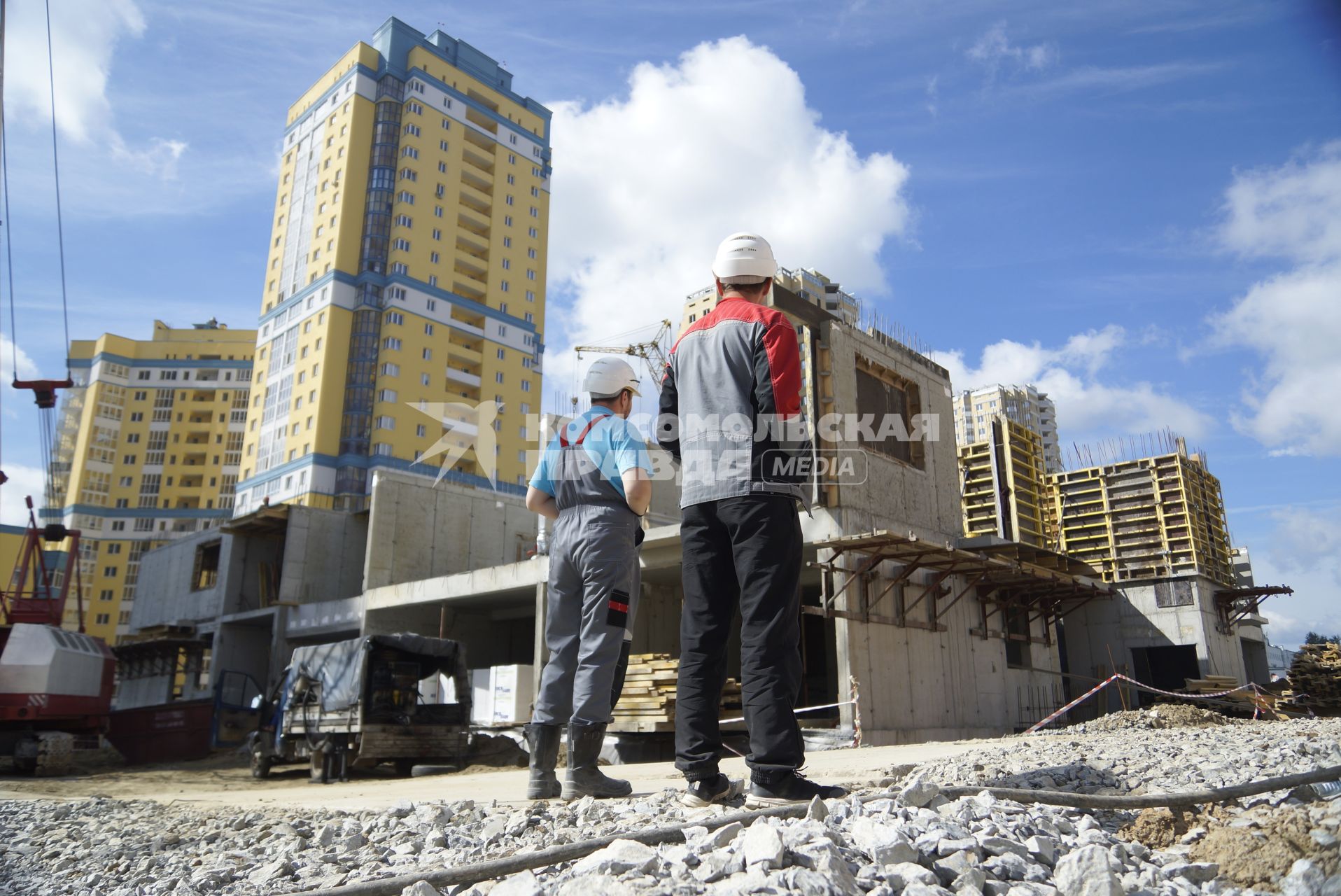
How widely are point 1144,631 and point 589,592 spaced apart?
68.8ft

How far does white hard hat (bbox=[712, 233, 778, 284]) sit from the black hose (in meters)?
1.74

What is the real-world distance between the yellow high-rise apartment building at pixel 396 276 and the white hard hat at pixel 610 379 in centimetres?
4780

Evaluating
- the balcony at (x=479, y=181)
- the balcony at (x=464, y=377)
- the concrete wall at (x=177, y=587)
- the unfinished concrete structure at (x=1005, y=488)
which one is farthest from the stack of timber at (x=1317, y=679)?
the balcony at (x=479, y=181)

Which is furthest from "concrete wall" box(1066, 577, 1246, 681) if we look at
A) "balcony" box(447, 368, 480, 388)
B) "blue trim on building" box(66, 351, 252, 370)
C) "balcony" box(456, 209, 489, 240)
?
"blue trim on building" box(66, 351, 252, 370)

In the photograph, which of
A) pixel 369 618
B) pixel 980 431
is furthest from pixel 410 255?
pixel 980 431

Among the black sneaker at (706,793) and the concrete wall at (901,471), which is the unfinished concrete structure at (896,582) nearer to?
the concrete wall at (901,471)

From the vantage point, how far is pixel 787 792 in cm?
263

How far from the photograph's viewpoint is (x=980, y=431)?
103 m

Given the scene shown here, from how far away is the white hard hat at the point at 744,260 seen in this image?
10.4 feet

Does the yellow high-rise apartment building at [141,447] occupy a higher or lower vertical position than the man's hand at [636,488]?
higher

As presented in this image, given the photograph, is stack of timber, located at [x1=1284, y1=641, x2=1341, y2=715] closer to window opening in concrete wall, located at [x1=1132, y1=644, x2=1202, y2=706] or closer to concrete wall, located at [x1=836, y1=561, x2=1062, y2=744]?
window opening in concrete wall, located at [x1=1132, y1=644, x2=1202, y2=706]

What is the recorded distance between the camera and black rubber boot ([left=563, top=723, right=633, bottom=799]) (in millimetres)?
3268

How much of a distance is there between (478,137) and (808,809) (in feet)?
216

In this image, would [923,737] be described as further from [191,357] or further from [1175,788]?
[191,357]
